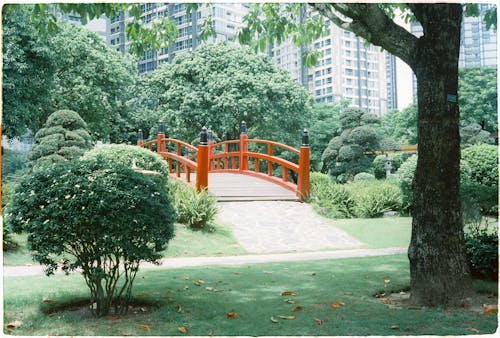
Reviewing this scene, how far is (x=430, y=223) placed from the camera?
5324 millimetres

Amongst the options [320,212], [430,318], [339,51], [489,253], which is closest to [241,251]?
[320,212]

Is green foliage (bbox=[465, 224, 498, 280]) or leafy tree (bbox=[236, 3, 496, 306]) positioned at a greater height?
leafy tree (bbox=[236, 3, 496, 306])

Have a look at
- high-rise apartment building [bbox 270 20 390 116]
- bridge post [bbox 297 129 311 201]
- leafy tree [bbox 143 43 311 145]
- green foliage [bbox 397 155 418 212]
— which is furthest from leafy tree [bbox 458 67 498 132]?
high-rise apartment building [bbox 270 20 390 116]

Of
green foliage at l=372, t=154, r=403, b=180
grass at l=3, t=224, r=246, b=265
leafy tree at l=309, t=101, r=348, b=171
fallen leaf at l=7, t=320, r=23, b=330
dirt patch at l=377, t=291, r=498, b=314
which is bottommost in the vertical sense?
dirt patch at l=377, t=291, r=498, b=314

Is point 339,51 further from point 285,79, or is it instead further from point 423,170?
point 423,170

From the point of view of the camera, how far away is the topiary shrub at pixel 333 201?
13.7 metres

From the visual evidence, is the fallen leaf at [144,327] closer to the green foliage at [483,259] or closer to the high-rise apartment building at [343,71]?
the green foliage at [483,259]

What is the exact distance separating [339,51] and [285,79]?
4701cm

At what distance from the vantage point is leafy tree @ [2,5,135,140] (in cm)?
1971

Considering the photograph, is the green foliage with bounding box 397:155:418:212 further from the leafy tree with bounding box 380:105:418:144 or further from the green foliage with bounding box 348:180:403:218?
the leafy tree with bounding box 380:105:418:144

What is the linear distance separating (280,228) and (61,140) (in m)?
8.24

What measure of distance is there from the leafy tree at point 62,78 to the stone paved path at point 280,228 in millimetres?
10491

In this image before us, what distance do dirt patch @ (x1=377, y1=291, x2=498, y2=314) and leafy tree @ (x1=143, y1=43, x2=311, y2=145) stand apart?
796 inches

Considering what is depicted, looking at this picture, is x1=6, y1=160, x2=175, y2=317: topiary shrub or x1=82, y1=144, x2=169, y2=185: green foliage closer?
x1=6, y1=160, x2=175, y2=317: topiary shrub
